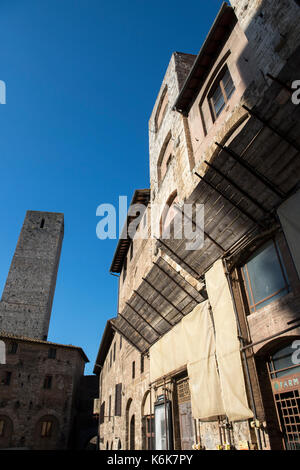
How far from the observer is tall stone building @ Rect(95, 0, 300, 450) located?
16.7ft

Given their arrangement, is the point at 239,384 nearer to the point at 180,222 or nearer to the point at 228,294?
the point at 228,294

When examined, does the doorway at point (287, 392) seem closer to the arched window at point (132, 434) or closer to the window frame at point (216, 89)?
the window frame at point (216, 89)

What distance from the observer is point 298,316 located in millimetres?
4922

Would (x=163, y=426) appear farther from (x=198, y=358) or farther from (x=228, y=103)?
(x=228, y=103)

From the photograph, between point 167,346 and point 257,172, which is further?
point 167,346

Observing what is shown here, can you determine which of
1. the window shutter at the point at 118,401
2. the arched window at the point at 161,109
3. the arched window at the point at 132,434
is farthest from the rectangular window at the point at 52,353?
the arched window at the point at 161,109

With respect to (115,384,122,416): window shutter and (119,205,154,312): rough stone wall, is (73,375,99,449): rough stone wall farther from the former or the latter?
(119,205,154,312): rough stone wall

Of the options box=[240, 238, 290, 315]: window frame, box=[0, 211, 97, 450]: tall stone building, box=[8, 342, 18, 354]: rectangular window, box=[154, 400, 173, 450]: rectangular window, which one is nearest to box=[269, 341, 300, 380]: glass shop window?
box=[240, 238, 290, 315]: window frame

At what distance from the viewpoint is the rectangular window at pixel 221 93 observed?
848cm

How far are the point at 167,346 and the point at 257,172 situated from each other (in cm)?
632

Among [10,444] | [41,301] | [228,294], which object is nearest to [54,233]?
[41,301]

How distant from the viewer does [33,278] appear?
121ft

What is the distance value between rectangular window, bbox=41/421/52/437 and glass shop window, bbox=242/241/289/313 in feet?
82.8

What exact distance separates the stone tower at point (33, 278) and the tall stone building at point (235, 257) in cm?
2612
